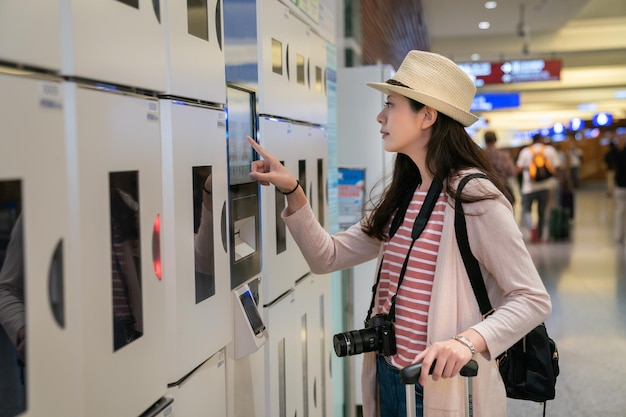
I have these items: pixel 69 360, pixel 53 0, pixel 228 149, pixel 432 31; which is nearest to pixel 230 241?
pixel 228 149

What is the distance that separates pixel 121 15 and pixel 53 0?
263 mm

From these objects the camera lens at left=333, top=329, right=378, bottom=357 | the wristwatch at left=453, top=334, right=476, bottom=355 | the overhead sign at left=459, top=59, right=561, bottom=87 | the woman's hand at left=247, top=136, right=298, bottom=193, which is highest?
the overhead sign at left=459, top=59, right=561, bottom=87

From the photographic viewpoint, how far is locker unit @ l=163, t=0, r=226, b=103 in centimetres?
193

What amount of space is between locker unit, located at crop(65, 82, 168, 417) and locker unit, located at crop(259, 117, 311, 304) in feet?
3.13

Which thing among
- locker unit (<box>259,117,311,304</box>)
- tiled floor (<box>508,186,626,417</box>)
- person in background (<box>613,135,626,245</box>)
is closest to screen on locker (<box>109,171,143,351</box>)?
locker unit (<box>259,117,311,304</box>)

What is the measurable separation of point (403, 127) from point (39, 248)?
52.1 inches

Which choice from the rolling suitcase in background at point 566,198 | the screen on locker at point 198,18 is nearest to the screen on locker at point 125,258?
the screen on locker at point 198,18

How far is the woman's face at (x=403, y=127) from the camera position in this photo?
2.36 m

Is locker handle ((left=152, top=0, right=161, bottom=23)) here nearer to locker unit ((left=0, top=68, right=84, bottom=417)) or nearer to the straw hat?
locker unit ((left=0, top=68, right=84, bottom=417))

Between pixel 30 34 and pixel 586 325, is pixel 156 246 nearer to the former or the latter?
pixel 30 34

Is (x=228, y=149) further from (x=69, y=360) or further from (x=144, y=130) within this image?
(x=69, y=360)

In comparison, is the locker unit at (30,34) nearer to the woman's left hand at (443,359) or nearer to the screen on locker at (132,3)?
the screen on locker at (132,3)

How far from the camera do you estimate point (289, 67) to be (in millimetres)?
3119

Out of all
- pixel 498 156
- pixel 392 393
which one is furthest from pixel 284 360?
pixel 498 156
